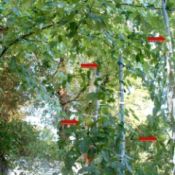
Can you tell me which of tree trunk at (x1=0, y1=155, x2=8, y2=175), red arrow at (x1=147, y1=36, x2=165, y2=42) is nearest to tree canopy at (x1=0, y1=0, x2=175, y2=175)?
red arrow at (x1=147, y1=36, x2=165, y2=42)

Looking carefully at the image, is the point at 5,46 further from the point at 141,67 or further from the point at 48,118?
the point at 48,118

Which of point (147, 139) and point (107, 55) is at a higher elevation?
point (107, 55)

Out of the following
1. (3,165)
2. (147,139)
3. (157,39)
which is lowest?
(3,165)

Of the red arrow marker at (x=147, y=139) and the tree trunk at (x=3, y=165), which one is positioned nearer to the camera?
the red arrow marker at (x=147, y=139)

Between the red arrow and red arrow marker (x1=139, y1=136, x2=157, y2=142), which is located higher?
the red arrow

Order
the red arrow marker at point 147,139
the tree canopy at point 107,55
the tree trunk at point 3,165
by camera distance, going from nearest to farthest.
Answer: the tree canopy at point 107,55
the red arrow marker at point 147,139
the tree trunk at point 3,165

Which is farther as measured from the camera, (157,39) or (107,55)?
(107,55)

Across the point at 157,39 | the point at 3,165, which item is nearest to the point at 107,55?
the point at 157,39

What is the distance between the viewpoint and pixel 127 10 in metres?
1.25

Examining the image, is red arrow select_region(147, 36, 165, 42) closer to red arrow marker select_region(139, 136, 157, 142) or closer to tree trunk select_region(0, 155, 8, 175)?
red arrow marker select_region(139, 136, 157, 142)

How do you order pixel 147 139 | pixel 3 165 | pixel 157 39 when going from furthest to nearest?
pixel 3 165, pixel 147 139, pixel 157 39

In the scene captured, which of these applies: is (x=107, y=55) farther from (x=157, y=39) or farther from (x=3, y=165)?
(x=3, y=165)

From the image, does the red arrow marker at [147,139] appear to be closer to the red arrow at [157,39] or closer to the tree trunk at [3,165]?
the red arrow at [157,39]

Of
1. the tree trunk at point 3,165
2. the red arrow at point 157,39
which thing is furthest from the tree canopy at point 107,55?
the tree trunk at point 3,165
